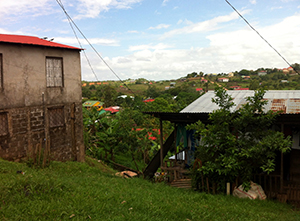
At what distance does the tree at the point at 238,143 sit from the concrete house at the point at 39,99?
20.2ft

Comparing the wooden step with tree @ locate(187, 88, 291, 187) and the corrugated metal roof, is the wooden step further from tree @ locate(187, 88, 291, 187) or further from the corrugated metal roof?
the corrugated metal roof

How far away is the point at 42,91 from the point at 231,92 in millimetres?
8388

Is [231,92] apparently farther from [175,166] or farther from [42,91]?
[42,91]

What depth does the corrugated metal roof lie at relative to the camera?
8.90 metres

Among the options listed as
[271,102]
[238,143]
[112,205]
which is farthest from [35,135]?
[271,102]

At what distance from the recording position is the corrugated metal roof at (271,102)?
29.2 ft

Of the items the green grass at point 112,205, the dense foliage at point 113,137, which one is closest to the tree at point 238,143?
the green grass at point 112,205

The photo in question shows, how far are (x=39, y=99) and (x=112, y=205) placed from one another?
7.64 meters

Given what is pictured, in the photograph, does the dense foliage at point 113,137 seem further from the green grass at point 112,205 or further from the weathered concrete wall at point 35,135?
the green grass at point 112,205

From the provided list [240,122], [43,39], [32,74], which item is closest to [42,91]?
[32,74]

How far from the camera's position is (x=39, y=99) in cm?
1180

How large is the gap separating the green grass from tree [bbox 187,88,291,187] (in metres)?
0.84

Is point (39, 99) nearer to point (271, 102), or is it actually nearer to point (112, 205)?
point (112, 205)

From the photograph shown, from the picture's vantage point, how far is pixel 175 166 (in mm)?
10945
